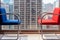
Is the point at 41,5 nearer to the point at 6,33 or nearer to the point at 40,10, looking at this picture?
the point at 40,10

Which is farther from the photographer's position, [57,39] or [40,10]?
[40,10]

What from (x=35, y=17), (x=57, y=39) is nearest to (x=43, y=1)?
(x=35, y=17)

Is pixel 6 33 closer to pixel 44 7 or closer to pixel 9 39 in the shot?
pixel 9 39

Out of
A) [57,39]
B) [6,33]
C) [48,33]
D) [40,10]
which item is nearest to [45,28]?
[48,33]

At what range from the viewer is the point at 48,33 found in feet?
16.0

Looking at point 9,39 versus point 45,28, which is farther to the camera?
point 45,28

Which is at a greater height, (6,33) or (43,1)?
(43,1)

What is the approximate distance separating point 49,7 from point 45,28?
69 centimetres

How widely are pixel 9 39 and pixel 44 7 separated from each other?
5.22ft

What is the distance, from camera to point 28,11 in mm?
4965

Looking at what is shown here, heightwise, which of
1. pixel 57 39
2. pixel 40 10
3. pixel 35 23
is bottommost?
pixel 57 39

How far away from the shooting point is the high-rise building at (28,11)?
194 inches

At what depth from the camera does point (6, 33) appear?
193 inches

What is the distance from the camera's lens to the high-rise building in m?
4.92
